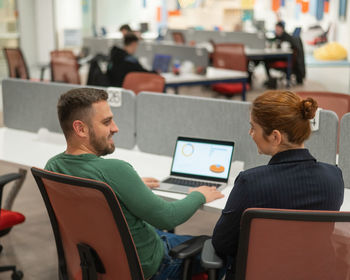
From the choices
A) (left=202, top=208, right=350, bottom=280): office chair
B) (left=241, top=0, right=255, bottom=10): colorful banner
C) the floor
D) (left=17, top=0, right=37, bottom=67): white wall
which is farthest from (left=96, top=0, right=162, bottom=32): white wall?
(left=202, top=208, right=350, bottom=280): office chair

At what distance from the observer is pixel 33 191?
4.24 metres

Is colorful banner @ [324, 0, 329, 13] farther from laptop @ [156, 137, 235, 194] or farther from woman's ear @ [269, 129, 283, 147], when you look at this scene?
woman's ear @ [269, 129, 283, 147]

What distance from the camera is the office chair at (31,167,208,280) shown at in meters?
1.59

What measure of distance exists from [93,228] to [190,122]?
131 centimetres

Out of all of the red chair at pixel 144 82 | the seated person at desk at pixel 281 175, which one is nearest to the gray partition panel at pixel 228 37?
the red chair at pixel 144 82

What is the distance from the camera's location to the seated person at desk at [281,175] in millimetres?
1577

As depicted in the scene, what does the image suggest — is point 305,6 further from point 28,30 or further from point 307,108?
point 307,108

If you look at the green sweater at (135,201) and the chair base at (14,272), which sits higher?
the green sweater at (135,201)

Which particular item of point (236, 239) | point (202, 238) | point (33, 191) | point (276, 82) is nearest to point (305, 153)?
point (236, 239)

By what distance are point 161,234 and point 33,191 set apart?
2.29 m

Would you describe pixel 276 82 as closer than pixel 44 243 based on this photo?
No

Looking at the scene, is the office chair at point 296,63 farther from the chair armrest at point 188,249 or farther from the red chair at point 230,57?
the chair armrest at point 188,249

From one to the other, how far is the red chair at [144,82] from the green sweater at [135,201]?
277 centimetres

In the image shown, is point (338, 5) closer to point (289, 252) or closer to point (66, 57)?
point (66, 57)
